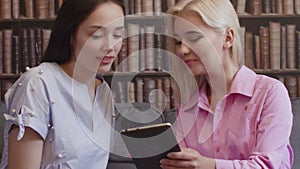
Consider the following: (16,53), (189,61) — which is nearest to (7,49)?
(16,53)

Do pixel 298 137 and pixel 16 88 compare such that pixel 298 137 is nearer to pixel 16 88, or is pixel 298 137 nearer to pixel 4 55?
pixel 16 88

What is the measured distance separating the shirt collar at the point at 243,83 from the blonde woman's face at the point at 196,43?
0.06 metres

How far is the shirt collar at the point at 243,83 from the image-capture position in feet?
3.55

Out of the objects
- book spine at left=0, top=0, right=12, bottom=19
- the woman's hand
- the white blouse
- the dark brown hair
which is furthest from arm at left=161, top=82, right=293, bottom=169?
book spine at left=0, top=0, right=12, bottom=19

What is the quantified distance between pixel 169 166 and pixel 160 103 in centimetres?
81

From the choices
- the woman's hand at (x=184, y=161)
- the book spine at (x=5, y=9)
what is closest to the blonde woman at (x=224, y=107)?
the woman's hand at (x=184, y=161)

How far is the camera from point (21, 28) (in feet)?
7.73

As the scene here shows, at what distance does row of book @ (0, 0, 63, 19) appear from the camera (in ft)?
7.51

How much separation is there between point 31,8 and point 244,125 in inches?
61.3

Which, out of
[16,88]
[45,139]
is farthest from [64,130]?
[16,88]

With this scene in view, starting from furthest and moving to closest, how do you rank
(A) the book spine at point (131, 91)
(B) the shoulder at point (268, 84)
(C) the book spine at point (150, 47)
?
(A) the book spine at point (131, 91), (C) the book spine at point (150, 47), (B) the shoulder at point (268, 84)

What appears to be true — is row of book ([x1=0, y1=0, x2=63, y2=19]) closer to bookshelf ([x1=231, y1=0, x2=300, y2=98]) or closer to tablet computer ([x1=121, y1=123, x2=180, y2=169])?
bookshelf ([x1=231, y1=0, x2=300, y2=98])

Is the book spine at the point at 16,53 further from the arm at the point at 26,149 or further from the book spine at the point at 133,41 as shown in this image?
the arm at the point at 26,149

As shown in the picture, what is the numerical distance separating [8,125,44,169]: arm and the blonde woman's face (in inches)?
15.8
